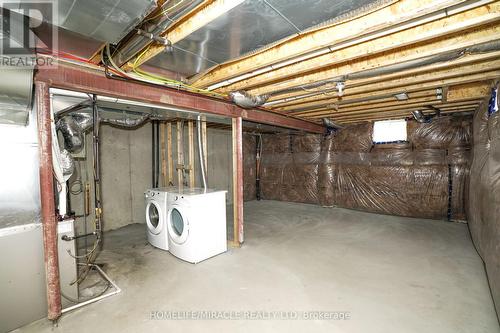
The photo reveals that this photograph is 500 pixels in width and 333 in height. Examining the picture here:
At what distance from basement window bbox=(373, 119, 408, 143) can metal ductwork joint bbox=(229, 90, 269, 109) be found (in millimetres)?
3525

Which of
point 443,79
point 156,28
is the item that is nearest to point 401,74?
point 443,79

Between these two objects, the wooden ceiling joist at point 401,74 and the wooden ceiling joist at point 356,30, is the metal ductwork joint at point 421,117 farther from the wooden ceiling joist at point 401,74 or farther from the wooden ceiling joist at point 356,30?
the wooden ceiling joist at point 356,30

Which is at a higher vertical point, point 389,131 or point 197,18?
point 197,18

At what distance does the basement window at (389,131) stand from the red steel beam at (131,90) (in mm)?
3263

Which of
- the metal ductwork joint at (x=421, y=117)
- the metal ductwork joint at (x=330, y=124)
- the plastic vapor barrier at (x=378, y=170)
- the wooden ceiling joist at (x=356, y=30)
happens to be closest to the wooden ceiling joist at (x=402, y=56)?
the wooden ceiling joist at (x=356, y=30)

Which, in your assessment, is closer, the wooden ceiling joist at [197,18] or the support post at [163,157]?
the wooden ceiling joist at [197,18]

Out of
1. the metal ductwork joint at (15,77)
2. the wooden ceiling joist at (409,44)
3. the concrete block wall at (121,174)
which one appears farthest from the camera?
the concrete block wall at (121,174)

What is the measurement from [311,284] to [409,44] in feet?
7.48

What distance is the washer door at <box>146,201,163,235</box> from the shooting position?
3.23 m

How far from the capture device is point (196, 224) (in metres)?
2.82

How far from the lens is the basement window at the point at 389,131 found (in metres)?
5.06

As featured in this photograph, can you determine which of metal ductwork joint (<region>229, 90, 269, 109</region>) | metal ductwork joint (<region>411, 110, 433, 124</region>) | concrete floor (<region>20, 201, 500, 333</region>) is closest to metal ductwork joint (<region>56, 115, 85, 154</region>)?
concrete floor (<region>20, 201, 500, 333</region>)

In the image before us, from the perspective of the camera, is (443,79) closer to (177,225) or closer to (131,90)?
(131,90)

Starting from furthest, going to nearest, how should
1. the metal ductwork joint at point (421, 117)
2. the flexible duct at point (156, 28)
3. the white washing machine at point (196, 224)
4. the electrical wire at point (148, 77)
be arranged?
1. the metal ductwork joint at point (421, 117)
2. the white washing machine at point (196, 224)
3. the electrical wire at point (148, 77)
4. the flexible duct at point (156, 28)
